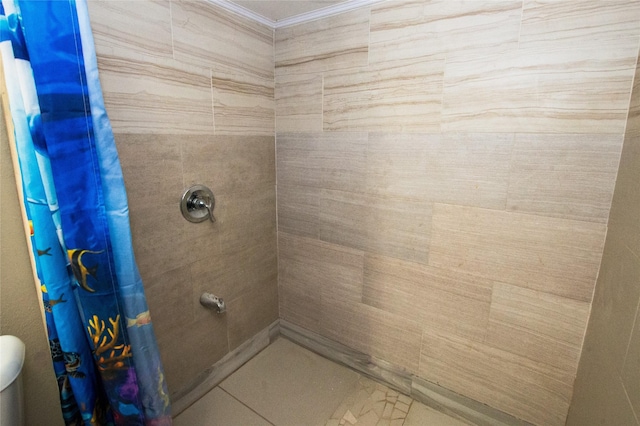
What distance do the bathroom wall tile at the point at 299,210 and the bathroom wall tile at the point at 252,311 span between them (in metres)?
0.34

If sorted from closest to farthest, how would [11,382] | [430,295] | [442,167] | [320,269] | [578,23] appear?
[11,382], [578,23], [442,167], [430,295], [320,269]

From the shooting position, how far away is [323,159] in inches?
59.7

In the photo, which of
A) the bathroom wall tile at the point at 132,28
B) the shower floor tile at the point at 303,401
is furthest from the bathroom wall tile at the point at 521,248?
the bathroom wall tile at the point at 132,28

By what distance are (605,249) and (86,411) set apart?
5.35 feet

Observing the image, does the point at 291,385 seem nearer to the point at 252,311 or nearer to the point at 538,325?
the point at 252,311

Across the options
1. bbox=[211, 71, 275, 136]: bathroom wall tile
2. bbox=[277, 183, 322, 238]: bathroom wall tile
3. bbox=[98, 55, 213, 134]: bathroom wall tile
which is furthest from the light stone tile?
bbox=[98, 55, 213, 134]: bathroom wall tile

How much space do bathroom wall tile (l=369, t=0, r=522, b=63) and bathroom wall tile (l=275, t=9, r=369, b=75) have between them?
6 centimetres

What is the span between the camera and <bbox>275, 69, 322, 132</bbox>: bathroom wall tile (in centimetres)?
149

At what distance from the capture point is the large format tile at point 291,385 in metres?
1.38

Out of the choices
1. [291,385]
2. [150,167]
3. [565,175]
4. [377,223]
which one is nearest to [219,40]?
[150,167]

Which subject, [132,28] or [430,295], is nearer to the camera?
[132,28]

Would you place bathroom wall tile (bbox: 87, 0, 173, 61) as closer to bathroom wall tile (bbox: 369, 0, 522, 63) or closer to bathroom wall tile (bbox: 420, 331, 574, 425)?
bathroom wall tile (bbox: 369, 0, 522, 63)

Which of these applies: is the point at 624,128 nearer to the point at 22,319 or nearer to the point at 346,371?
the point at 346,371

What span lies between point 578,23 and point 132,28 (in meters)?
1.42
